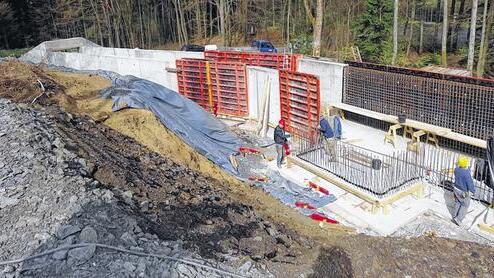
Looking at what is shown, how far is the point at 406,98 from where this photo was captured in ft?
39.5

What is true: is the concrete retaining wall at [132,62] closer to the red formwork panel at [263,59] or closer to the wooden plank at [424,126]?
the red formwork panel at [263,59]

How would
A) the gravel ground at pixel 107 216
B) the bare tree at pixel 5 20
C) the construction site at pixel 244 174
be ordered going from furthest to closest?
the bare tree at pixel 5 20 < the construction site at pixel 244 174 < the gravel ground at pixel 107 216

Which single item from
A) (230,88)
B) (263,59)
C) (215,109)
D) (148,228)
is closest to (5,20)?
(215,109)

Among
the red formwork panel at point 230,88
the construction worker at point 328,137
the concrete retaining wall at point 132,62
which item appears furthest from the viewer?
the concrete retaining wall at point 132,62

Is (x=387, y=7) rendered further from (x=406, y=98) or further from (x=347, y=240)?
(x=347, y=240)

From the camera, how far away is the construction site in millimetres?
5473

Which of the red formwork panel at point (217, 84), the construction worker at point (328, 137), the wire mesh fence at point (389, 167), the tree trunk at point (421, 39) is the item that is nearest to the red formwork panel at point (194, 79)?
the red formwork panel at point (217, 84)

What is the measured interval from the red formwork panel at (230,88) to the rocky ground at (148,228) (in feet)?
20.9

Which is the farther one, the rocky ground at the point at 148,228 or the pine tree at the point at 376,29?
the pine tree at the point at 376,29

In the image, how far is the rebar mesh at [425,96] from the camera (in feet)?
33.6

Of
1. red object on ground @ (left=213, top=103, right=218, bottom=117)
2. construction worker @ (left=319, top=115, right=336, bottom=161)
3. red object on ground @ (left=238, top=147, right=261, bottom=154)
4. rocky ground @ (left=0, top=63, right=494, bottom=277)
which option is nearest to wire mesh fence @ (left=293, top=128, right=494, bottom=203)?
construction worker @ (left=319, top=115, right=336, bottom=161)

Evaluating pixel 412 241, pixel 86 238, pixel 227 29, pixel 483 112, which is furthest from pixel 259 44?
pixel 86 238

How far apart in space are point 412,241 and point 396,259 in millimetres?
735

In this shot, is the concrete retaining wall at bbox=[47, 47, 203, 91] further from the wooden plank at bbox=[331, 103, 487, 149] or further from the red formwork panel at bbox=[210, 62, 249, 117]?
the wooden plank at bbox=[331, 103, 487, 149]
